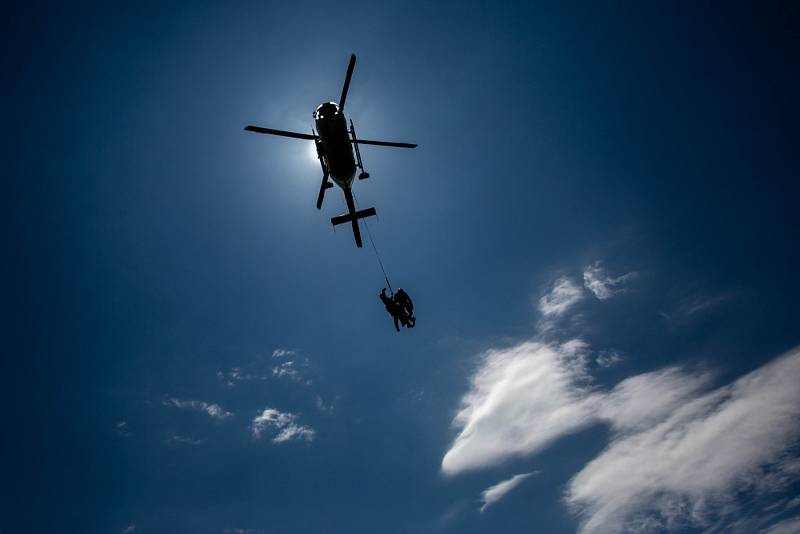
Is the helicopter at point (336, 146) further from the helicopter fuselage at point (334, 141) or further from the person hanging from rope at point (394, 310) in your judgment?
the person hanging from rope at point (394, 310)

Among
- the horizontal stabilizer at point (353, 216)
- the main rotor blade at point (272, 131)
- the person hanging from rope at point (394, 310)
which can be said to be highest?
the main rotor blade at point (272, 131)

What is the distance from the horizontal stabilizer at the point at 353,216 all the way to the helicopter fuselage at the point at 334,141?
1.50 metres

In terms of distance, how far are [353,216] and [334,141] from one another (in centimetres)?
285

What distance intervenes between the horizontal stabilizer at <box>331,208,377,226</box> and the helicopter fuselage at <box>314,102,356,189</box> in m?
1.50

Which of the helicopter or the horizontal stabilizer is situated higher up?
the helicopter

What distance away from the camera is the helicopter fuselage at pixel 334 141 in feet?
44.8

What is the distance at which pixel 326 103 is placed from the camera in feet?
46.0

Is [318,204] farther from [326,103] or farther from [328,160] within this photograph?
[326,103]

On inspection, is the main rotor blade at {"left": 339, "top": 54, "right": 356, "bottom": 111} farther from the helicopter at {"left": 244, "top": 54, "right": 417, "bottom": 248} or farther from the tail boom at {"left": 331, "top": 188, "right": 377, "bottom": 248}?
the tail boom at {"left": 331, "top": 188, "right": 377, "bottom": 248}

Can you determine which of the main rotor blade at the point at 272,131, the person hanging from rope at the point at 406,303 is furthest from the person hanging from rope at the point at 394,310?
the main rotor blade at the point at 272,131

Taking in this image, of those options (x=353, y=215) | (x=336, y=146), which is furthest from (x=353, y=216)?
(x=336, y=146)

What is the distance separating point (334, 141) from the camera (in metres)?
13.8

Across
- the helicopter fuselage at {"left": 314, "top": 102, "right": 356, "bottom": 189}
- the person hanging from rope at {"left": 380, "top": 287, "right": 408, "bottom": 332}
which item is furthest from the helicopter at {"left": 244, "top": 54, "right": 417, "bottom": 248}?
the person hanging from rope at {"left": 380, "top": 287, "right": 408, "bottom": 332}

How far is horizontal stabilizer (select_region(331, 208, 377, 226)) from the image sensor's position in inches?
579
